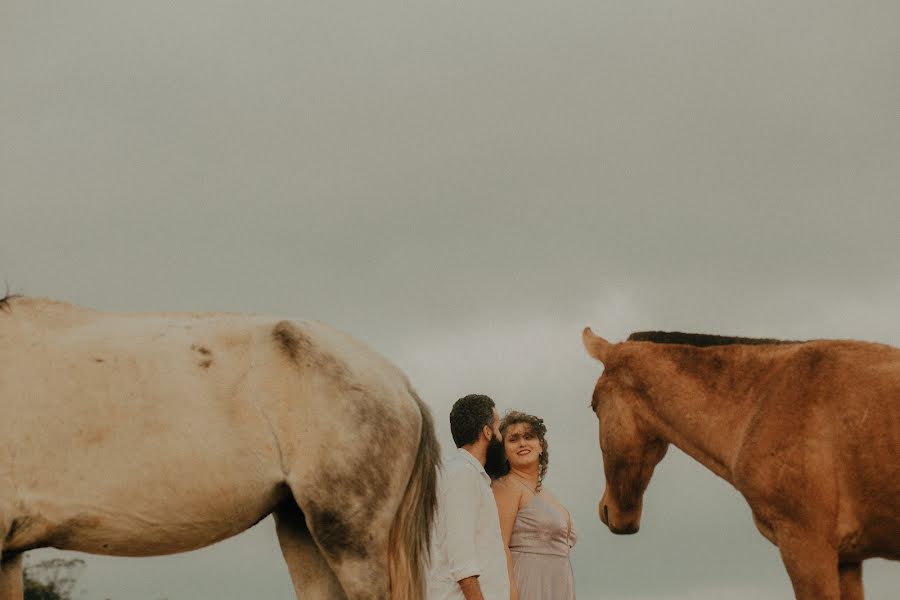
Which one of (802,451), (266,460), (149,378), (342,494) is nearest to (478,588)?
(342,494)

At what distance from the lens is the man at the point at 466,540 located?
5996mm

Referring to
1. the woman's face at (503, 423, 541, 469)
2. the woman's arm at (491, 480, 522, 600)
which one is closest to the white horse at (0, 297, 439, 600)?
the woman's arm at (491, 480, 522, 600)

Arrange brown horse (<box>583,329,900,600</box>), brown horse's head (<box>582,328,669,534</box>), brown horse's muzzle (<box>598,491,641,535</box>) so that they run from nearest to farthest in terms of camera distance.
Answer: brown horse (<box>583,329,900,600</box>) → brown horse's head (<box>582,328,669,534</box>) → brown horse's muzzle (<box>598,491,641,535</box>)

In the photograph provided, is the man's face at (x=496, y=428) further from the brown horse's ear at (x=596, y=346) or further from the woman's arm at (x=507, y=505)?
the brown horse's ear at (x=596, y=346)

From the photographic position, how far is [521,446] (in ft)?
22.6

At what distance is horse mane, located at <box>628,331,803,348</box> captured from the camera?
8102 mm

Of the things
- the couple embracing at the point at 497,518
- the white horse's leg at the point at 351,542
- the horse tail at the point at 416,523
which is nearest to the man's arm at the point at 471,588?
the couple embracing at the point at 497,518

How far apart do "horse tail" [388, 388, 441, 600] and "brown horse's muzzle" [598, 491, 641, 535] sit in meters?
2.81

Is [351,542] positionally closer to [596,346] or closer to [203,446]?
[203,446]

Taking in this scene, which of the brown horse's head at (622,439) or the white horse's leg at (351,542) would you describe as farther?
the brown horse's head at (622,439)

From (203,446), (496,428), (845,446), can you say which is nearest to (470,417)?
(496,428)

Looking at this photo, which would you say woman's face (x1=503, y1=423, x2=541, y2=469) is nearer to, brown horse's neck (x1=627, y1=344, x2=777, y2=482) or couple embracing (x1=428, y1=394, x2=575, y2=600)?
couple embracing (x1=428, y1=394, x2=575, y2=600)

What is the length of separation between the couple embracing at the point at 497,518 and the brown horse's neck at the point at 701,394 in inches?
55.1

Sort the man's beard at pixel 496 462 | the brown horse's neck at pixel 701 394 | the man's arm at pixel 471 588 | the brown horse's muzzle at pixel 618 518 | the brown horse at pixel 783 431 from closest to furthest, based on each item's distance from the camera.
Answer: the man's arm at pixel 471 588 → the man's beard at pixel 496 462 → the brown horse at pixel 783 431 → the brown horse's neck at pixel 701 394 → the brown horse's muzzle at pixel 618 518
